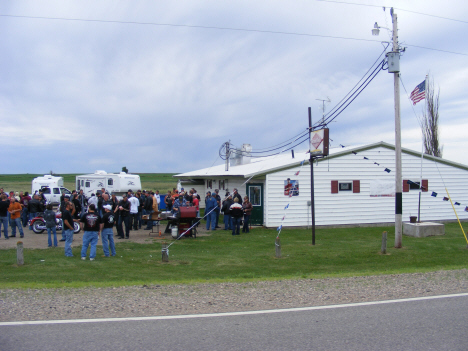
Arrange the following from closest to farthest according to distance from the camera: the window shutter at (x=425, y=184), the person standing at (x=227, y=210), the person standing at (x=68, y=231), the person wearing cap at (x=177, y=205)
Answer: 1. the person standing at (x=68, y=231)
2. the person wearing cap at (x=177, y=205)
3. the person standing at (x=227, y=210)
4. the window shutter at (x=425, y=184)

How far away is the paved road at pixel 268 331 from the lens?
5.14 m

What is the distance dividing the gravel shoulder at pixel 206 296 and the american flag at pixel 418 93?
325 inches

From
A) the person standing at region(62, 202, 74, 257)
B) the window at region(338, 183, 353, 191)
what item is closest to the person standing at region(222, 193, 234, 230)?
the window at region(338, 183, 353, 191)

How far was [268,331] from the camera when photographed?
5707 millimetres

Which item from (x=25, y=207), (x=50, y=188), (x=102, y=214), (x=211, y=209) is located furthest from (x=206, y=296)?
(x=50, y=188)

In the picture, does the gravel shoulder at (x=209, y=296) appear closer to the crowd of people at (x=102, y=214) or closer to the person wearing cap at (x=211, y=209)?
the crowd of people at (x=102, y=214)

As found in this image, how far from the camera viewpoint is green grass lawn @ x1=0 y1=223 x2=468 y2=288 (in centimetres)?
1009

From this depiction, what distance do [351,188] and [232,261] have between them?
35.9 ft

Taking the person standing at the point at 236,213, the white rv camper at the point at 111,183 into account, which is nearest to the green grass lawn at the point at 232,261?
the person standing at the point at 236,213

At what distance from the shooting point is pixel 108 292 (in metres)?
7.94

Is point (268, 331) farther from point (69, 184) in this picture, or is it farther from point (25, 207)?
point (69, 184)

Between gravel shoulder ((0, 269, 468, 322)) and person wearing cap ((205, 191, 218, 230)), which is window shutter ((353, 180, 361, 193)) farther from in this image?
gravel shoulder ((0, 269, 468, 322))

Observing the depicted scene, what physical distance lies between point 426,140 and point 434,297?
34.0m

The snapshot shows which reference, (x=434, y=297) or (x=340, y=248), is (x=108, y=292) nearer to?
(x=434, y=297)
